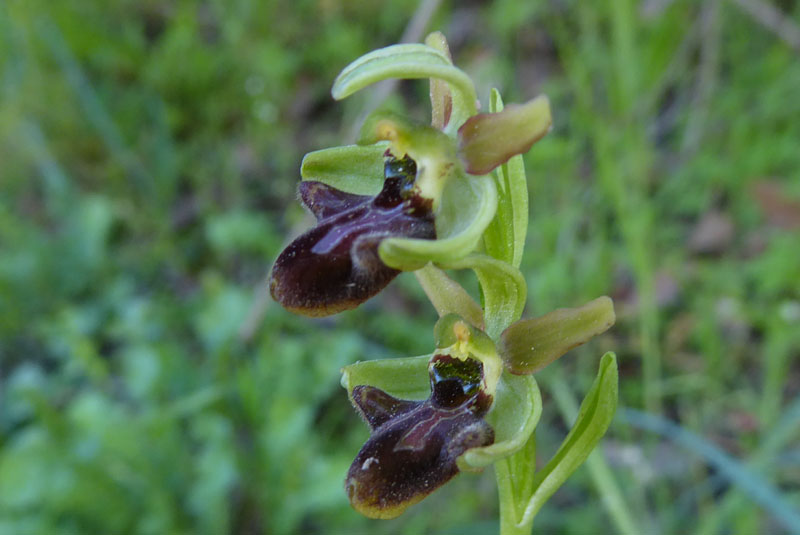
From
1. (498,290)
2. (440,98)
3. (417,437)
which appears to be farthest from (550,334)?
(440,98)

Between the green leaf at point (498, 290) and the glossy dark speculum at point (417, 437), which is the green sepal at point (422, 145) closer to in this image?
the green leaf at point (498, 290)

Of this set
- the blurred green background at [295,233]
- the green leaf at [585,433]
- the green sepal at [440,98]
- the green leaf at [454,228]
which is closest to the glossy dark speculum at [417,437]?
the green leaf at [585,433]

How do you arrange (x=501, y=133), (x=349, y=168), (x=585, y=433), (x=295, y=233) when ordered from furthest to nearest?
(x=295, y=233)
(x=349, y=168)
(x=585, y=433)
(x=501, y=133)

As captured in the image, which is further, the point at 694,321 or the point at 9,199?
the point at 9,199

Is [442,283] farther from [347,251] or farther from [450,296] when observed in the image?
[347,251]

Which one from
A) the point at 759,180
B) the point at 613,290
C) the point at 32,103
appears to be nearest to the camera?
the point at 759,180

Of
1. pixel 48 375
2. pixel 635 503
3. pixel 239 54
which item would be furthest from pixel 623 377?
pixel 239 54

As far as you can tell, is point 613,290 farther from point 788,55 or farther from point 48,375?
point 48,375
